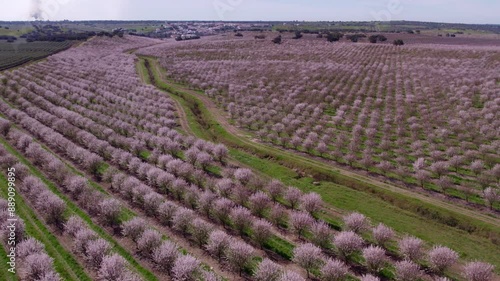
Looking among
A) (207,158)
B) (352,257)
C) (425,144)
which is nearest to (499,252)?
(352,257)

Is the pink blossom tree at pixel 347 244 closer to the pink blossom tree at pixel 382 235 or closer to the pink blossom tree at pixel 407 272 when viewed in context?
the pink blossom tree at pixel 382 235

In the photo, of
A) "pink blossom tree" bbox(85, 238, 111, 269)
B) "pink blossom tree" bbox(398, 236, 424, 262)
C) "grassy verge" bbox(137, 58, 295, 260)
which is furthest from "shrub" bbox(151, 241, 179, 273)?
"pink blossom tree" bbox(398, 236, 424, 262)

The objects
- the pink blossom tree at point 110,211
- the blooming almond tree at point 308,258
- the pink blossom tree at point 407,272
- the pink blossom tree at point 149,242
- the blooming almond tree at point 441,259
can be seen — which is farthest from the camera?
the pink blossom tree at point 110,211

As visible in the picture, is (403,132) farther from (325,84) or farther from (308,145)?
(325,84)

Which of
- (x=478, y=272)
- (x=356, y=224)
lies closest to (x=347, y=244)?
(x=356, y=224)

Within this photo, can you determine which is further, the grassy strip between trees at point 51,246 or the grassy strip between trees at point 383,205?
the grassy strip between trees at point 383,205

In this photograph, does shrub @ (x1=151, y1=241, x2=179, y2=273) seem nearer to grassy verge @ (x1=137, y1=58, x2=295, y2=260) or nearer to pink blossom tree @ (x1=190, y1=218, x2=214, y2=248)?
pink blossom tree @ (x1=190, y1=218, x2=214, y2=248)

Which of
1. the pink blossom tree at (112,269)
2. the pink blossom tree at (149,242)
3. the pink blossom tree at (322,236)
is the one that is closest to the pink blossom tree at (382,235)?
the pink blossom tree at (322,236)
